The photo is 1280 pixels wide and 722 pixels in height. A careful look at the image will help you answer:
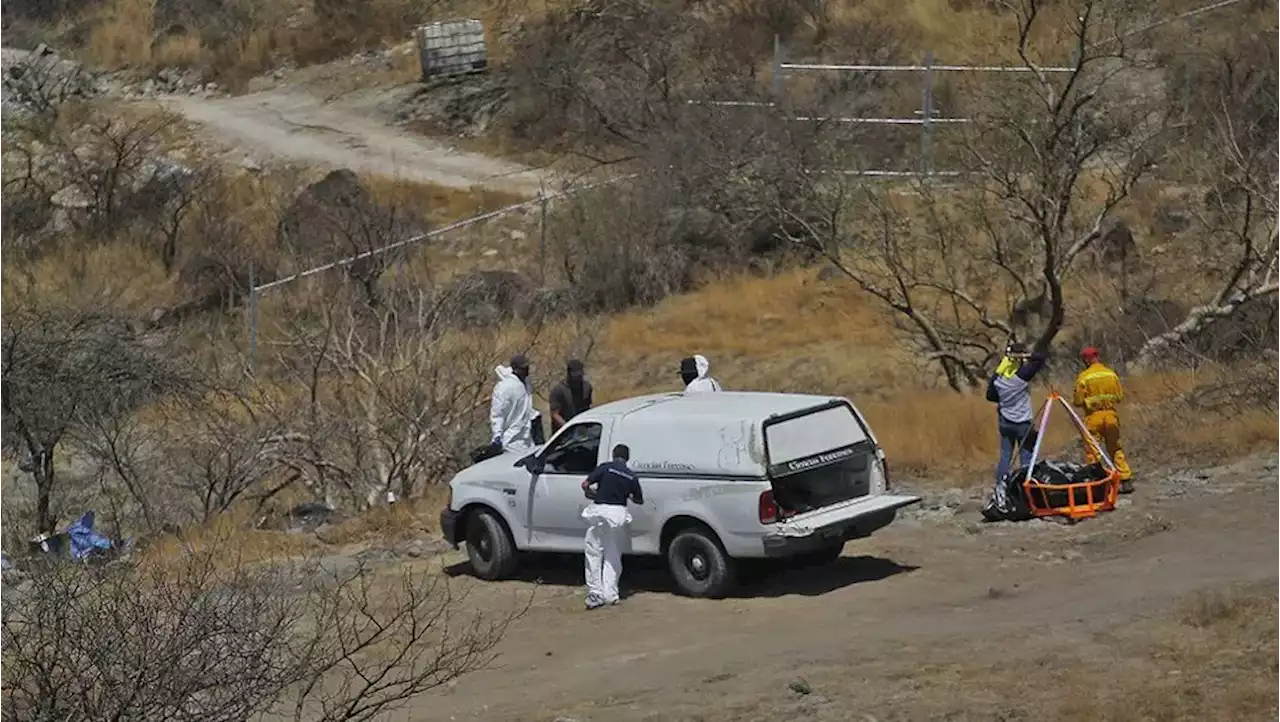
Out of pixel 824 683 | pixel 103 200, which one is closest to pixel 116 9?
pixel 103 200

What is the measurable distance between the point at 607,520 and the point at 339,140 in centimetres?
3008

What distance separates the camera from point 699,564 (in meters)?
14.8

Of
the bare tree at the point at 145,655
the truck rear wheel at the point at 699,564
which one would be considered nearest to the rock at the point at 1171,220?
the truck rear wheel at the point at 699,564

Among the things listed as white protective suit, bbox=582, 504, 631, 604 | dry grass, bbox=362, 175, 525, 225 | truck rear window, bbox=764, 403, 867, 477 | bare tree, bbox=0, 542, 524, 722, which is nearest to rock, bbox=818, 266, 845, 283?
dry grass, bbox=362, 175, 525, 225

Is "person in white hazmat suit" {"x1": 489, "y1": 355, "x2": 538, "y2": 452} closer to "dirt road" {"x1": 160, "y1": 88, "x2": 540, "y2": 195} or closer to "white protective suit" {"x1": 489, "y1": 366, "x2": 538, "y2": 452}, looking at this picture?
"white protective suit" {"x1": 489, "y1": 366, "x2": 538, "y2": 452}

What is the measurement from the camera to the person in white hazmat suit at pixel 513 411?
57.6 ft

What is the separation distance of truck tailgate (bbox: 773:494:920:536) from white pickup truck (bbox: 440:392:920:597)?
1cm

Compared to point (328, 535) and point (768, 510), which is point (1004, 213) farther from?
point (768, 510)

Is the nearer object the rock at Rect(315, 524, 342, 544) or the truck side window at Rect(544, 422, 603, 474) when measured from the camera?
the truck side window at Rect(544, 422, 603, 474)

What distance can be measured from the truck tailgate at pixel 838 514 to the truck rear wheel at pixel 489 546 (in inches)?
118

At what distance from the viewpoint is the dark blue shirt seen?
14.6m

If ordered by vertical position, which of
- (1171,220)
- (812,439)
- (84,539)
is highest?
(812,439)

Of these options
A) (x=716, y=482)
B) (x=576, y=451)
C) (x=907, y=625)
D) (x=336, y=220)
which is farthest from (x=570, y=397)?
(x=336, y=220)

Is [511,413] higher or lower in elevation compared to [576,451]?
lower
